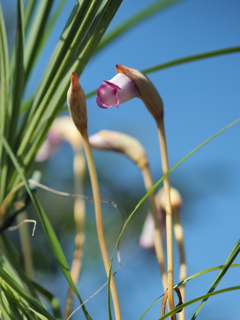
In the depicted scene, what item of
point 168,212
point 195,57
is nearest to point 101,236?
point 168,212

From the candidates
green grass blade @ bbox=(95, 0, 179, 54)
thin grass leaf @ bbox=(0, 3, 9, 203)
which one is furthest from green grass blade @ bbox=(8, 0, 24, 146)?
green grass blade @ bbox=(95, 0, 179, 54)

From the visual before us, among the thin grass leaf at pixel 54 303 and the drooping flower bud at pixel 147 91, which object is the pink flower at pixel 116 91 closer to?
the drooping flower bud at pixel 147 91

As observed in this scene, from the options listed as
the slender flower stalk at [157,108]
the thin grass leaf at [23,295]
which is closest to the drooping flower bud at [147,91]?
the slender flower stalk at [157,108]

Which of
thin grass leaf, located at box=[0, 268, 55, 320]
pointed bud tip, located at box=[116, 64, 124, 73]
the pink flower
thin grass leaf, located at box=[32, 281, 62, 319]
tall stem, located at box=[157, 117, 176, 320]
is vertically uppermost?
pointed bud tip, located at box=[116, 64, 124, 73]

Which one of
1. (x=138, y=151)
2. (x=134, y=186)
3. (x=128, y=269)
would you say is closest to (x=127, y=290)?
(x=128, y=269)

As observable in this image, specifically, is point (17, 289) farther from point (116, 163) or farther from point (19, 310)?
point (116, 163)

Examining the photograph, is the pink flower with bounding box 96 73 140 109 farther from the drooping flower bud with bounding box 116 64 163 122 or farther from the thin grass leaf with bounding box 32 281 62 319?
the thin grass leaf with bounding box 32 281 62 319
